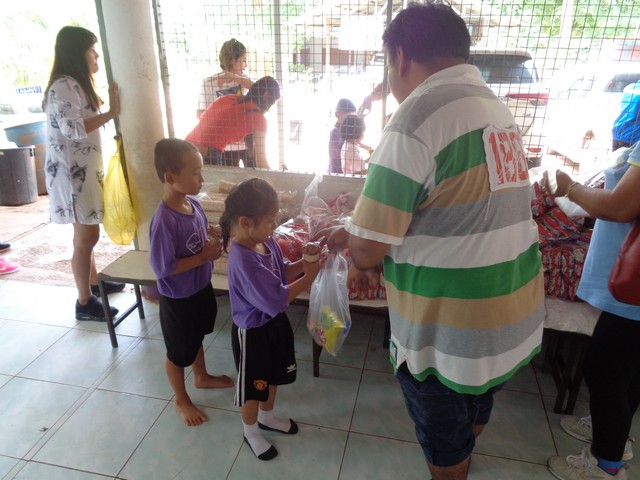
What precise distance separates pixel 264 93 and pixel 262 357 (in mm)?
1827

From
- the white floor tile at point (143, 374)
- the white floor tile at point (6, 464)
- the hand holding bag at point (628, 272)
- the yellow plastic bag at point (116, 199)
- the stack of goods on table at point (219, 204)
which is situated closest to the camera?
the hand holding bag at point (628, 272)

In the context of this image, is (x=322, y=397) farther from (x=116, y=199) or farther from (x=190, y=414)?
(x=116, y=199)

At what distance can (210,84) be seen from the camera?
10.3 feet

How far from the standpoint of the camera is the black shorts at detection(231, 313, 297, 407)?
70.3 inches

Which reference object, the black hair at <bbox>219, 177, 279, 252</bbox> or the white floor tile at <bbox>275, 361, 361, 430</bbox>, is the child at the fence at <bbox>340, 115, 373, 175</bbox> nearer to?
the white floor tile at <bbox>275, 361, 361, 430</bbox>

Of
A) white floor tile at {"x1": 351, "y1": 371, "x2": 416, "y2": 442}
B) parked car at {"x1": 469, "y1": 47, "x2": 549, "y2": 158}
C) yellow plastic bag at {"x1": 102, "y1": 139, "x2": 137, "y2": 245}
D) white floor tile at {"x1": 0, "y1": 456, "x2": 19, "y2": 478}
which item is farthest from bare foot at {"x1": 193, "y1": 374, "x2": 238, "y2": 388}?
parked car at {"x1": 469, "y1": 47, "x2": 549, "y2": 158}

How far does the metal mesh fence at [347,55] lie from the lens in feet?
8.13

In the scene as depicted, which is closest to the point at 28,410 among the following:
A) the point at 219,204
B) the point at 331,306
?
the point at 219,204

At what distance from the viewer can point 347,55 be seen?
2818mm

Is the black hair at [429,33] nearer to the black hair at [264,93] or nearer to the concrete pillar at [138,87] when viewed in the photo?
the black hair at [264,93]

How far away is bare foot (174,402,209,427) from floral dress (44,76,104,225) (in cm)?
139

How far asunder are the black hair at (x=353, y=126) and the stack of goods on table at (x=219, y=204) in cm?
55

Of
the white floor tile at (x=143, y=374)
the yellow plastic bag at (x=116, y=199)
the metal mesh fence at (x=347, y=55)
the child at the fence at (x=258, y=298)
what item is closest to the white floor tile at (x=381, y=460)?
the child at the fence at (x=258, y=298)

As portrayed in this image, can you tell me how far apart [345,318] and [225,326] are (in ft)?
3.81
